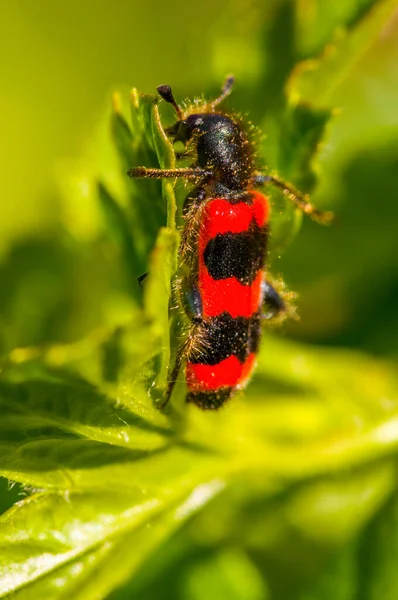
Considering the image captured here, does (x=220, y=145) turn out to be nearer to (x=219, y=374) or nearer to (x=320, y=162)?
(x=320, y=162)

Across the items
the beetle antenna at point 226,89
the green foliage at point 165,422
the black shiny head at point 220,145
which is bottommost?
the green foliage at point 165,422

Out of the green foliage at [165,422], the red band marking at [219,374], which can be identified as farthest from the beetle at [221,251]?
the green foliage at [165,422]

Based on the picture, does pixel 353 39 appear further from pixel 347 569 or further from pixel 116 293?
pixel 347 569

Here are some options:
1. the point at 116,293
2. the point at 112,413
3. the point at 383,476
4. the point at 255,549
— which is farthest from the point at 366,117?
the point at 112,413

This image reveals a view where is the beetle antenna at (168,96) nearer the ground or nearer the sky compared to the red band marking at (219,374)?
nearer the sky

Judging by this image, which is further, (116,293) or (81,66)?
(81,66)

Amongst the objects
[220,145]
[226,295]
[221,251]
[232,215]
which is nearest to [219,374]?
[226,295]

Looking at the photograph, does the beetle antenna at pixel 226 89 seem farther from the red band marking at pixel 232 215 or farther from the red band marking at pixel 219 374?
the red band marking at pixel 219 374
